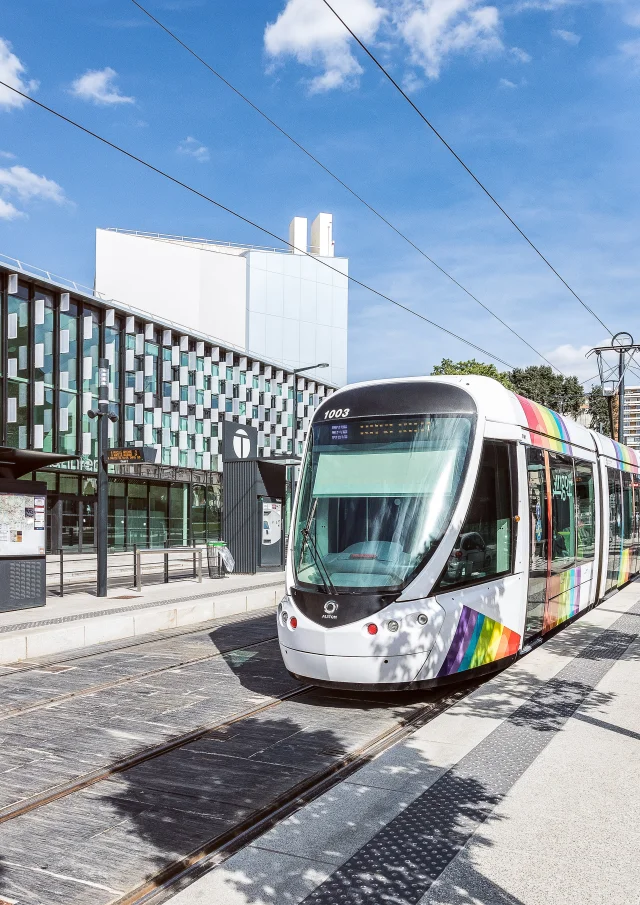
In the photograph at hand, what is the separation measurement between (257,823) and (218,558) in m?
16.0

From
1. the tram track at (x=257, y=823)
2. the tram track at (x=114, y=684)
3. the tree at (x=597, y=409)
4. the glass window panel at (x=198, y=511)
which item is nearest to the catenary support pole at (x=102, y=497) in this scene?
the tram track at (x=114, y=684)

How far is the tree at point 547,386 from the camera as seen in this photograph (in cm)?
5753

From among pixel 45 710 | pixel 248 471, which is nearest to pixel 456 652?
pixel 45 710

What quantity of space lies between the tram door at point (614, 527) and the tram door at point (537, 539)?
542 cm

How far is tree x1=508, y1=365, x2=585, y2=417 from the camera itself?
189 feet

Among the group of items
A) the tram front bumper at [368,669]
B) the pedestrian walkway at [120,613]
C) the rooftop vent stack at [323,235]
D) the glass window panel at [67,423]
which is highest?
→ the rooftop vent stack at [323,235]

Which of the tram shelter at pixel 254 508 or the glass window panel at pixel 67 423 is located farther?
the glass window panel at pixel 67 423

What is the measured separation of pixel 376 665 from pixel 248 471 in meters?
14.4

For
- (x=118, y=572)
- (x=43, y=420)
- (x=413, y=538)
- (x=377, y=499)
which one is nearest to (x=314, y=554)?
(x=377, y=499)

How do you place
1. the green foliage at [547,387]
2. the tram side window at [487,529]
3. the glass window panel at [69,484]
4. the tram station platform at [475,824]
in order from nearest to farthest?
the tram station platform at [475,824], the tram side window at [487,529], the glass window panel at [69,484], the green foliage at [547,387]

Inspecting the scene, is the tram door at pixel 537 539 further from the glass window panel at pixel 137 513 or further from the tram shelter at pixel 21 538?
the glass window panel at pixel 137 513

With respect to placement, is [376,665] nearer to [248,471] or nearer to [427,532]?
[427,532]

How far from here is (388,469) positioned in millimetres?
7859

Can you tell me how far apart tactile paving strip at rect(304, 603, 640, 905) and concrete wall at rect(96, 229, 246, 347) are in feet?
179
